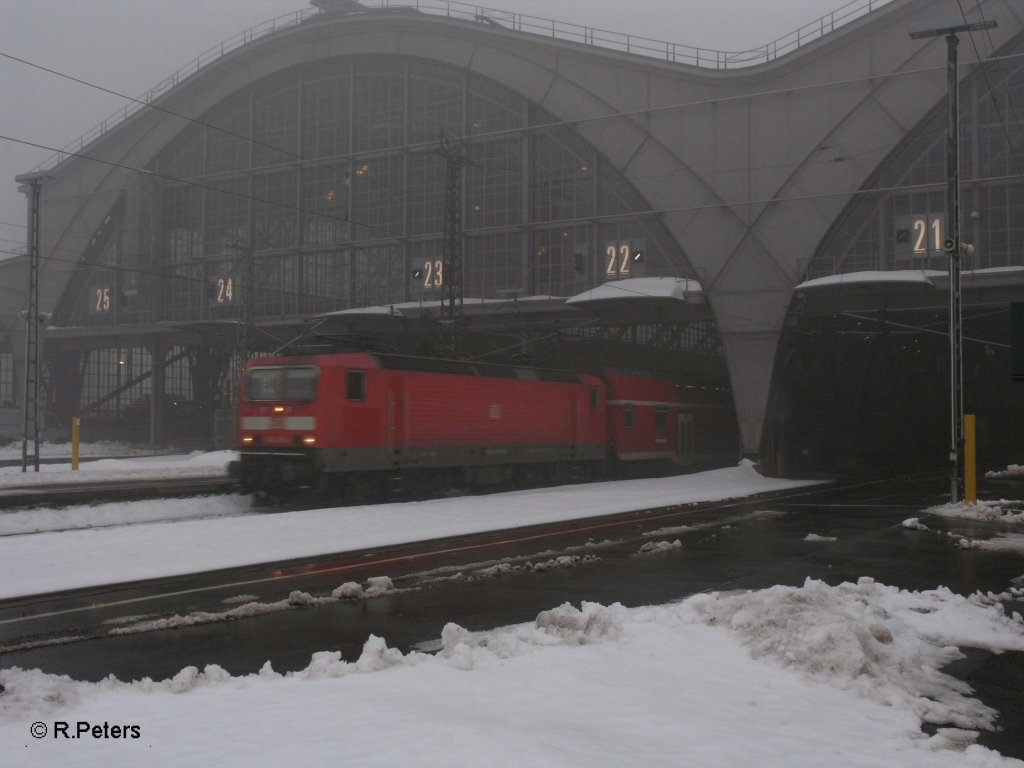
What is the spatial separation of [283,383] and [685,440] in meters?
22.0

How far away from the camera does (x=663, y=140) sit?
Answer: 4384 centimetres

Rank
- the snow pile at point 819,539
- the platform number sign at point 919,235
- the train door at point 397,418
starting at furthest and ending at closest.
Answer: the platform number sign at point 919,235
the train door at point 397,418
the snow pile at point 819,539

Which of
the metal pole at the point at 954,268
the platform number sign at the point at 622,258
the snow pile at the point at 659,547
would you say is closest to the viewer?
the snow pile at the point at 659,547

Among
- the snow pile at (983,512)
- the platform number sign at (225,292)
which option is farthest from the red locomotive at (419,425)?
the platform number sign at (225,292)

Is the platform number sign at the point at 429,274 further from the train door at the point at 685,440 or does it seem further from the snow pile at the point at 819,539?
the snow pile at the point at 819,539

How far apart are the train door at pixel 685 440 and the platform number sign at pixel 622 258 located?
791cm

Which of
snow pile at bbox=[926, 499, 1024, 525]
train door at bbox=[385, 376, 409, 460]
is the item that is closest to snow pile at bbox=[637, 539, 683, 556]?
snow pile at bbox=[926, 499, 1024, 525]

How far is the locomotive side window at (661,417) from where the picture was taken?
37625mm

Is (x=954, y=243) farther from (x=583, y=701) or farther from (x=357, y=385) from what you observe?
(x=583, y=701)

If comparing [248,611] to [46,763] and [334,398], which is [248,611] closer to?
[46,763]

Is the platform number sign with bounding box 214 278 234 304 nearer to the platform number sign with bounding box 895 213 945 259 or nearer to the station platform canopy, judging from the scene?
the station platform canopy

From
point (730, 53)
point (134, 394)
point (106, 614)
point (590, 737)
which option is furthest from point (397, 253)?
point (590, 737)

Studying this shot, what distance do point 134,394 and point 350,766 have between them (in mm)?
70487

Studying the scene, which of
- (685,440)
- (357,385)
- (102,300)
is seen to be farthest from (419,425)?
(102,300)
